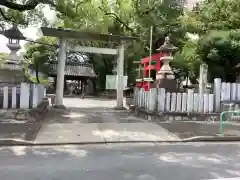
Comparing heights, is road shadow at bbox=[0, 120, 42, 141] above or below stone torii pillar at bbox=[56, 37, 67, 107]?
below

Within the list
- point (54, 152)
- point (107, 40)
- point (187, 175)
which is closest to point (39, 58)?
point (107, 40)

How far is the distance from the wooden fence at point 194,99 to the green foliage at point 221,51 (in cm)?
422

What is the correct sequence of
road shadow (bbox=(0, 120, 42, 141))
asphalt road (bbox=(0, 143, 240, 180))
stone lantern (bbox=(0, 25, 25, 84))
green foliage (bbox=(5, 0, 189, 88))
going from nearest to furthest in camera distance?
asphalt road (bbox=(0, 143, 240, 180))
road shadow (bbox=(0, 120, 42, 141))
stone lantern (bbox=(0, 25, 25, 84))
green foliage (bbox=(5, 0, 189, 88))

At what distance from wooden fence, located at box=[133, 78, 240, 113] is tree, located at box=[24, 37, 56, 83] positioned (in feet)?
88.8

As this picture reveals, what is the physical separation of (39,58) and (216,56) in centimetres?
2665

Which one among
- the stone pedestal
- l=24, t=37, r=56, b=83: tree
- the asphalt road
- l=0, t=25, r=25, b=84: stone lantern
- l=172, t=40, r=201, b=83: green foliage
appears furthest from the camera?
l=24, t=37, r=56, b=83: tree

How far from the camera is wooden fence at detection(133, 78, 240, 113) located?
39.9 ft

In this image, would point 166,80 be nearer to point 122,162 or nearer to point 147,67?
point 147,67

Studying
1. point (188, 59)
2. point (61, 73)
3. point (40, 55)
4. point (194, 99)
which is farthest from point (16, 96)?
point (40, 55)

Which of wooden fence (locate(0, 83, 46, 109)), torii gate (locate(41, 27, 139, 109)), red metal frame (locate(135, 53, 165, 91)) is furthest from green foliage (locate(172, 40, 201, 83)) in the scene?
wooden fence (locate(0, 83, 46, 109))

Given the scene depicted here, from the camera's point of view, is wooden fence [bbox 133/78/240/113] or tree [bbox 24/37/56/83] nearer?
wooden fence [bbox 133/78/240/113]

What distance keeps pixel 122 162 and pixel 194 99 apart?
6973 mm

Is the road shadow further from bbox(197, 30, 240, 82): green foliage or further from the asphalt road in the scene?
bbox(197, 30, 240, 82): green foliage

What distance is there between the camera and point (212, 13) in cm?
1961
